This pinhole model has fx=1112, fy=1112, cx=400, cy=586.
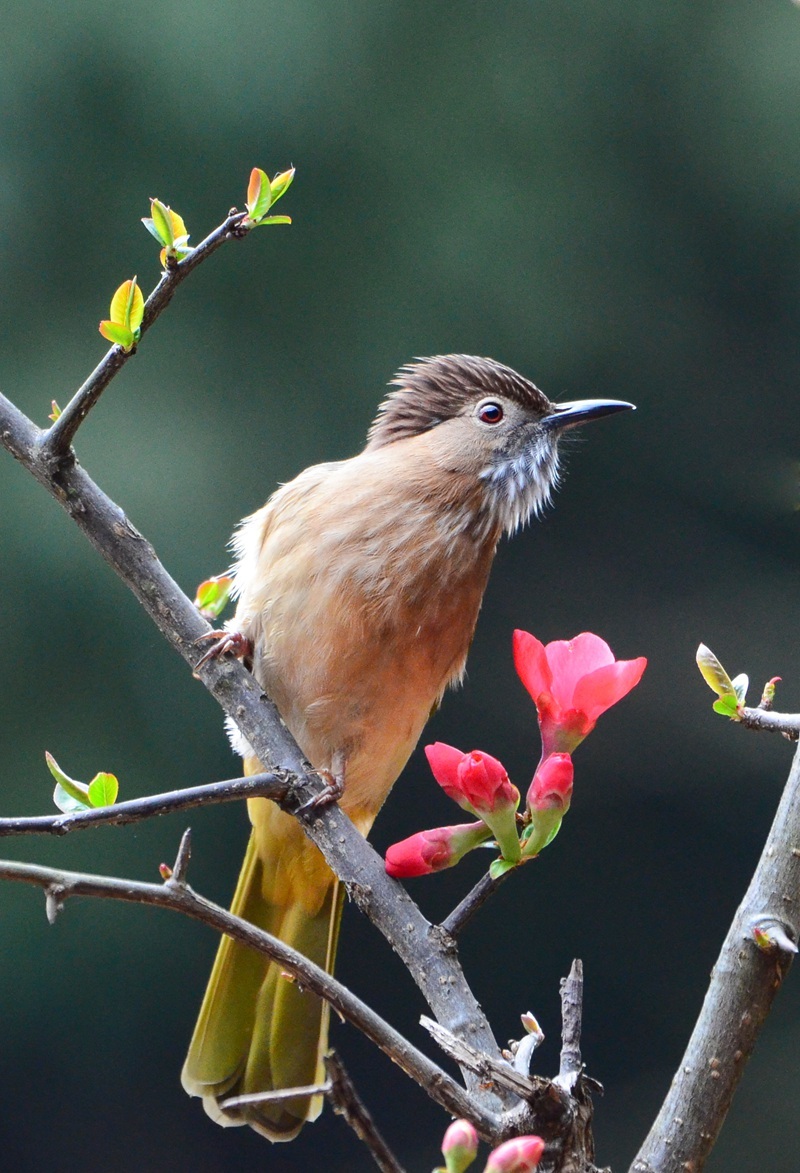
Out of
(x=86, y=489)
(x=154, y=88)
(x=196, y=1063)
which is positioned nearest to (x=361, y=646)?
(x=86, y=489)

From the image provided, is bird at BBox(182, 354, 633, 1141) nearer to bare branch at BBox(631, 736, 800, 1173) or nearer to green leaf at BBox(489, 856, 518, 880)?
green leaf at BBox(489, 856, 518, 880)

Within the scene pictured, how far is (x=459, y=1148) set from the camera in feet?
1.64

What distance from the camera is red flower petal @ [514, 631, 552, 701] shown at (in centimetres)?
74

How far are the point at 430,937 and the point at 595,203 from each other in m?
1.21

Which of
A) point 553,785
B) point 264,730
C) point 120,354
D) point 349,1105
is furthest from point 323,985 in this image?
point 120,354

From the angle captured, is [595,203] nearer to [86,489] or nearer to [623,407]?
[623,407]

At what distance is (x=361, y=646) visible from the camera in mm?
1046

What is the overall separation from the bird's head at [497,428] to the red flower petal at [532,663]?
0.38 metres

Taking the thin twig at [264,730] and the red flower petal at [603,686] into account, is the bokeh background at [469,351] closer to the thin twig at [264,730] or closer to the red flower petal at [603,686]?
the thin twig at [264,730]

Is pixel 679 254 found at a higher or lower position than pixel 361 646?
higher

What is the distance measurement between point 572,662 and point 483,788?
114 millimetres

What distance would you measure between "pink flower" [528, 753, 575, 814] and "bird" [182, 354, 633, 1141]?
31 centimetres

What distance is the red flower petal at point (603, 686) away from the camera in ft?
2.39

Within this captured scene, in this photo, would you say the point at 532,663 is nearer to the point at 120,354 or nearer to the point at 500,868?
the point at 500,868
